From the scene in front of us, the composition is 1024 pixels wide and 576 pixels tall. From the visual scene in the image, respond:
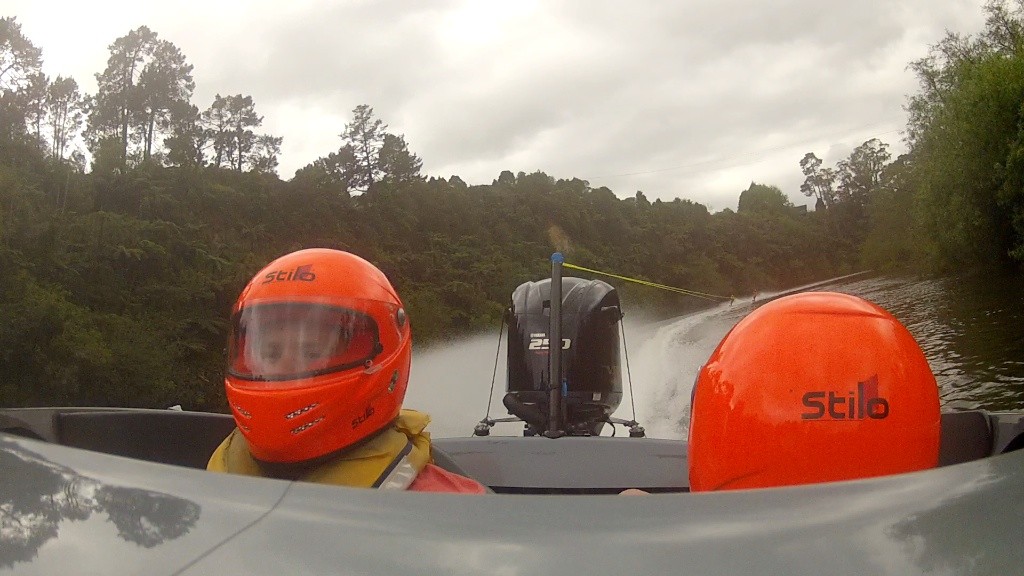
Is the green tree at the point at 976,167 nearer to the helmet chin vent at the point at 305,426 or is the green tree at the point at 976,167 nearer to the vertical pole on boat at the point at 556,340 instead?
the vertical pole on boat at the point at 556,340

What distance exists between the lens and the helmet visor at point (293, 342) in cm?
258

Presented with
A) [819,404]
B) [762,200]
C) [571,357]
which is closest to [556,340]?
[571,357]

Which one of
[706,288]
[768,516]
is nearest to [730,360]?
[768,516]

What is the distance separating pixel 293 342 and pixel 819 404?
5.25ft

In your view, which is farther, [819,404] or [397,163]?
[397,163]

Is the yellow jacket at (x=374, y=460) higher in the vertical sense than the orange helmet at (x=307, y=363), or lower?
lower

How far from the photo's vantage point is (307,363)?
2586 mm

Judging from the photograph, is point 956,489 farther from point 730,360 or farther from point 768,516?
point 730,360

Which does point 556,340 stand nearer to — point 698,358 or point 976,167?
point 698,358

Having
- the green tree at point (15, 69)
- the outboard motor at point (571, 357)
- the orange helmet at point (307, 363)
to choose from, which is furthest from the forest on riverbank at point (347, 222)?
the orange helmet at point (307, 363)

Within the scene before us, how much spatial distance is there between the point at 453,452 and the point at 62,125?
117 ft

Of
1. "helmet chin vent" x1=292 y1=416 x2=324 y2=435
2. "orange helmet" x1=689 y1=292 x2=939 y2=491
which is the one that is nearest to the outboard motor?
"helmet chin vent" x1=292 y1=416 x2=324 y2=435

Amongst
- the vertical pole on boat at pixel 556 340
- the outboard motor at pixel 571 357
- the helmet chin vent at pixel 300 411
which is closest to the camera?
the helmet chin vent at pixel 300 411

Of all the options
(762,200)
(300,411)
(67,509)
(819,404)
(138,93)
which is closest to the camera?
(67,509)
